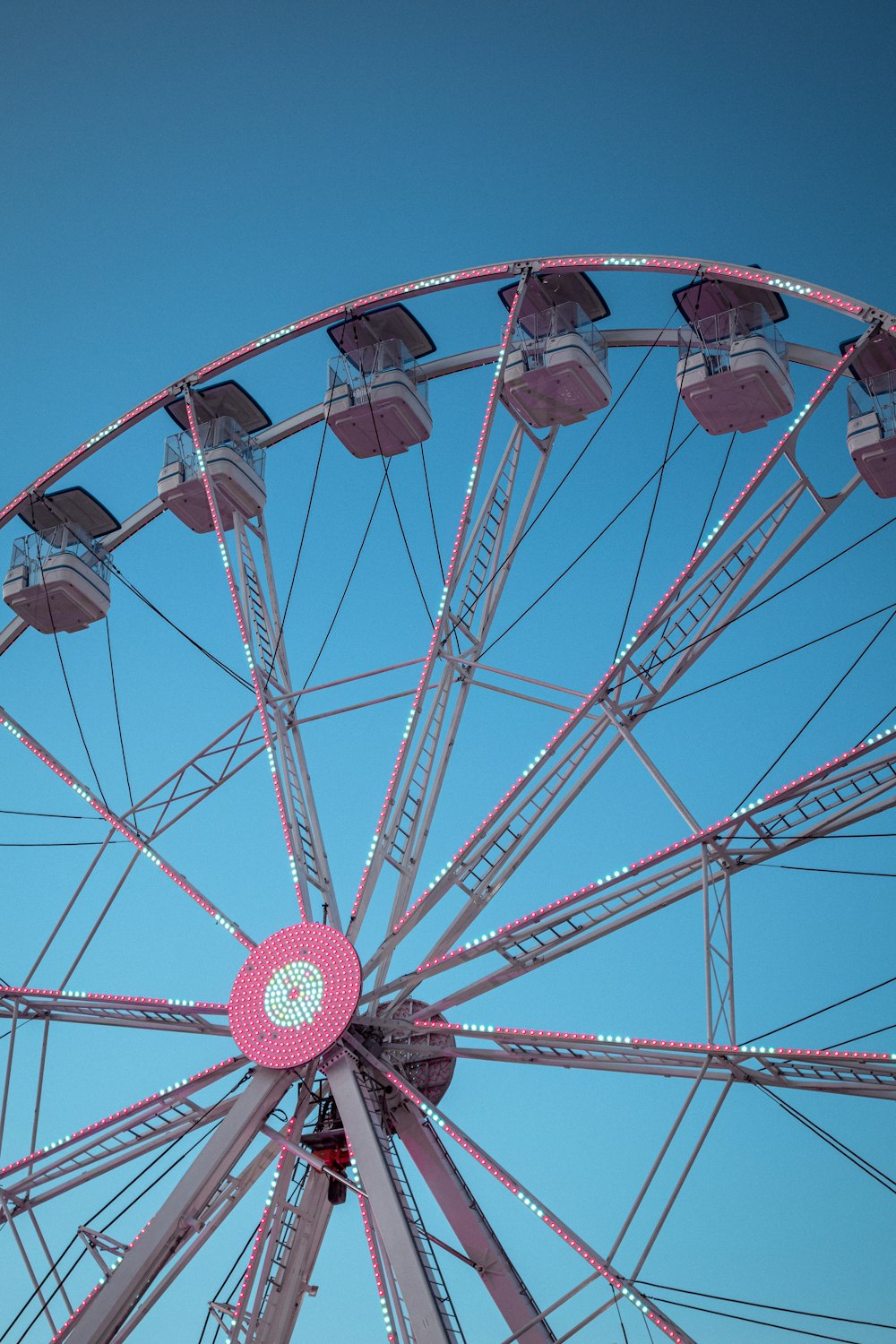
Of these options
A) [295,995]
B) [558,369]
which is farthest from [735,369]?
[295,995]

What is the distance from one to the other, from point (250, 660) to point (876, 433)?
7.60m

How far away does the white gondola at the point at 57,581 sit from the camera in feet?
76.7

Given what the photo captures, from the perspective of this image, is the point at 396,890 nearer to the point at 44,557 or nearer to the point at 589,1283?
the point at 589,1283

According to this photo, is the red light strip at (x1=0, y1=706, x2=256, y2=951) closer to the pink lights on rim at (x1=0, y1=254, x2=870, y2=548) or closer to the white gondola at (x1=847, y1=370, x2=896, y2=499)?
the pink lights on rim at (x1=0, y1=254, x2=870, y2=548)

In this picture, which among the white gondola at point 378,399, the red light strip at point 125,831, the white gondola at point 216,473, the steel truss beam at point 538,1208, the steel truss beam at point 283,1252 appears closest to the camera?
the steel truss beam at point 538,1208

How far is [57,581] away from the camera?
23250 millimetres

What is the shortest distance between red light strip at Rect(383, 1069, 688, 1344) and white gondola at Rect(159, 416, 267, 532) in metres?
8.19

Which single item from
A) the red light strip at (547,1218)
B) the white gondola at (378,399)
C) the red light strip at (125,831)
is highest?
the white gondola at (378,399)

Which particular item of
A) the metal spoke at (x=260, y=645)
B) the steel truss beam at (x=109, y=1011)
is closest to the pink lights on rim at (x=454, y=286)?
the metal spoke at (x=260, y=645)

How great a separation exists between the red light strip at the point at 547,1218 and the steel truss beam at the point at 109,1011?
2208 millimetres

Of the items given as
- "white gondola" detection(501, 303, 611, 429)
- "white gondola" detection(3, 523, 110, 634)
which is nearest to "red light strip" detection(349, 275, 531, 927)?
"white gondola" detection(501, 303, 611, 429)

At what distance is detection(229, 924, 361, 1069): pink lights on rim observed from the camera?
57.9ft

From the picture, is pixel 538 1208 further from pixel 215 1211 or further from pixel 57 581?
pixel 57 581

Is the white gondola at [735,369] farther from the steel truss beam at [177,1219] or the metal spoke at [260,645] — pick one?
the steel truss beam at [177,1219]
